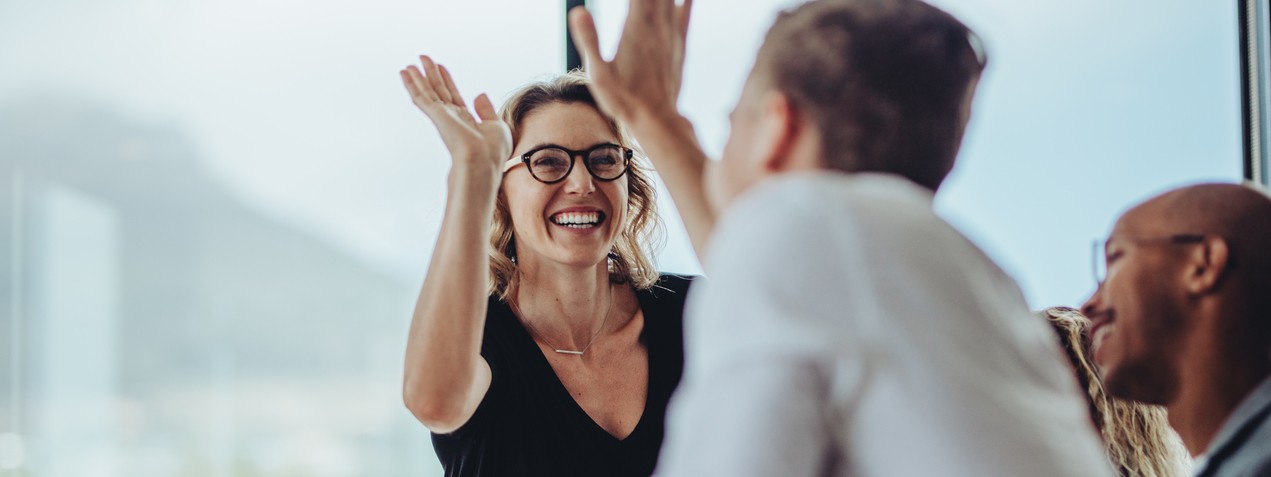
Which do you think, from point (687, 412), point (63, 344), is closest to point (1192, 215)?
point (687, 412)

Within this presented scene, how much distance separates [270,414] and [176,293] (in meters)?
0.49

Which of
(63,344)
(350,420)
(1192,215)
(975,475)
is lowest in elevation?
(350,420)

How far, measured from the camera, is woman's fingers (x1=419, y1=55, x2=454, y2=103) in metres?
1.69

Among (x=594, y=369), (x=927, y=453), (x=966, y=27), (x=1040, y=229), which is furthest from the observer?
(x=1040, y=229)

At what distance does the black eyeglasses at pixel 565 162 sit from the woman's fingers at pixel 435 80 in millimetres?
359

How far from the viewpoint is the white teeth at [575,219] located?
201 centimetres

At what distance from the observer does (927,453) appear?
0.66 metres

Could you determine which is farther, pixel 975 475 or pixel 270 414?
pixel 270 414

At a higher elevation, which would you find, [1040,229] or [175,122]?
[175,122]

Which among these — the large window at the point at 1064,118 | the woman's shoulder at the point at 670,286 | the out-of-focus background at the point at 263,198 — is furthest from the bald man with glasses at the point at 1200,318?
the out-of-focus background at the point at 263,198

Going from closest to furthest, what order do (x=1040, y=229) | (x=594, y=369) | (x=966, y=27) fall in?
(x=966, y=27) < (x=594, y=369) < (x=1040, y=229)

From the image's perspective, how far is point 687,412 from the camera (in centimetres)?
69

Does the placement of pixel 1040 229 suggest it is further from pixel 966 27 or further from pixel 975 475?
pixel 975 475

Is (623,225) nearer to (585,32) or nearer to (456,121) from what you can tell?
(456,121)
